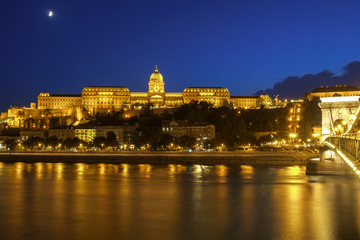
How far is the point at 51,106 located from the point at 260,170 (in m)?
61.7

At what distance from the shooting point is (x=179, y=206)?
59.5ft

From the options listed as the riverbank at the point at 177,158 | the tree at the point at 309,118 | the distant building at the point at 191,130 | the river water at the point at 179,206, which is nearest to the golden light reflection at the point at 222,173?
the river water at the point at 179,206

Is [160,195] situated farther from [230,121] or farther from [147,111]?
[147,111]

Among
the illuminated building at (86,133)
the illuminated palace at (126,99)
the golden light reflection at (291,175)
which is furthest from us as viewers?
the illuminated palace at (126,99)

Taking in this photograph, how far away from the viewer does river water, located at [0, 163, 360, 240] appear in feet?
46.5

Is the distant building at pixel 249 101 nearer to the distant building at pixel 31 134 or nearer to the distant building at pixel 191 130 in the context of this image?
the distant building at pixel 191 130

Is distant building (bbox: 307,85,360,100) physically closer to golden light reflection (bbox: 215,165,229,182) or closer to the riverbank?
the riverbank

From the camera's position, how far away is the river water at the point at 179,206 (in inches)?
558

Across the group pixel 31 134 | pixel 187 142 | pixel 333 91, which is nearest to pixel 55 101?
pixel 31 134

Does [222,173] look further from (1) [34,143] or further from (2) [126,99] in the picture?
(2) [126,99]

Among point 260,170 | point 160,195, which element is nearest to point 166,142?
point 260,170

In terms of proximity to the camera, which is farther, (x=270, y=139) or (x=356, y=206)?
(x=270, y=139)

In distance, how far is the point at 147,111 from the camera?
7525 cm

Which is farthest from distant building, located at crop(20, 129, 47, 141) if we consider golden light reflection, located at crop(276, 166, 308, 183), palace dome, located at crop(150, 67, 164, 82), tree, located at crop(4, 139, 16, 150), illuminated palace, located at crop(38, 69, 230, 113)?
golden light reflection, located at crop(276, 166, 308, 183)
